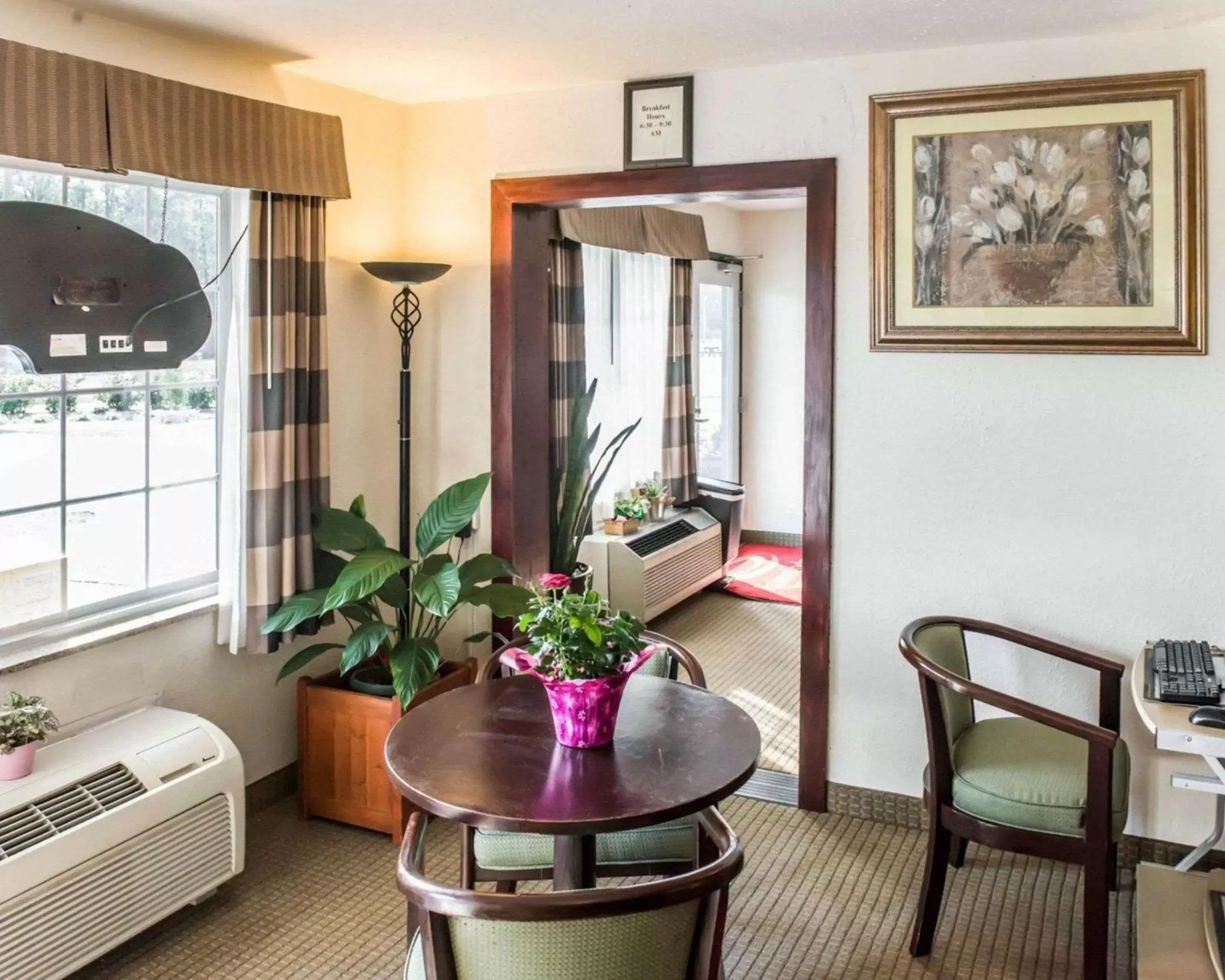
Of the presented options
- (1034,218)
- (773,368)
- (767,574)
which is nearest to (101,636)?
(1034,218)

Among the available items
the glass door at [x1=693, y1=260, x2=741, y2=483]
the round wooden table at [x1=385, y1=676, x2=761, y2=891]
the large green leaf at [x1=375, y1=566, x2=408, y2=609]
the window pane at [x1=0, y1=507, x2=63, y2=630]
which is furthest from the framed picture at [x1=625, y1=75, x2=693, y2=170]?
the glass door at [x1=693, y1=260, x2=741, y2=483]

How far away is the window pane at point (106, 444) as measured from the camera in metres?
3.05

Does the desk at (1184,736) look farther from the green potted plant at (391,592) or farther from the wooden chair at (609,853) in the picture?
the green potted plant at (391,592)

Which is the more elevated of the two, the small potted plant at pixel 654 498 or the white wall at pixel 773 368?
the white wall at pixel 773 368

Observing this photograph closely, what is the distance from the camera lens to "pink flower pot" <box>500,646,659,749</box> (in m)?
2.23

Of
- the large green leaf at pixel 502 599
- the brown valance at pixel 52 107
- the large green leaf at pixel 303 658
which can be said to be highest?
the brown valance at pixel 52 107

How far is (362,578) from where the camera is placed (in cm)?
320

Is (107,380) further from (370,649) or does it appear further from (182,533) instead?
(370,649)

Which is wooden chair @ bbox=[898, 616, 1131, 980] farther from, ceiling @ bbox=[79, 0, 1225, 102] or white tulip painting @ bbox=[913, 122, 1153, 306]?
ceiling @ bbox=[79, 0, 1225, 102]

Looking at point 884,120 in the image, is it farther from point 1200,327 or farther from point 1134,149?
point 1200,327

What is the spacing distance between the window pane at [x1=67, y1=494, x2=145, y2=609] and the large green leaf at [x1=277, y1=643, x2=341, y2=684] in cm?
49

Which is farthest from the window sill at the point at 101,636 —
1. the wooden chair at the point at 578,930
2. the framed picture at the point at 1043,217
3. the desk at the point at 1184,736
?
the desk at the point at 1184,736

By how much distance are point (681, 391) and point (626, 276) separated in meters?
0.84

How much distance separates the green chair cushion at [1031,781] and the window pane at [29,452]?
2.44 m
